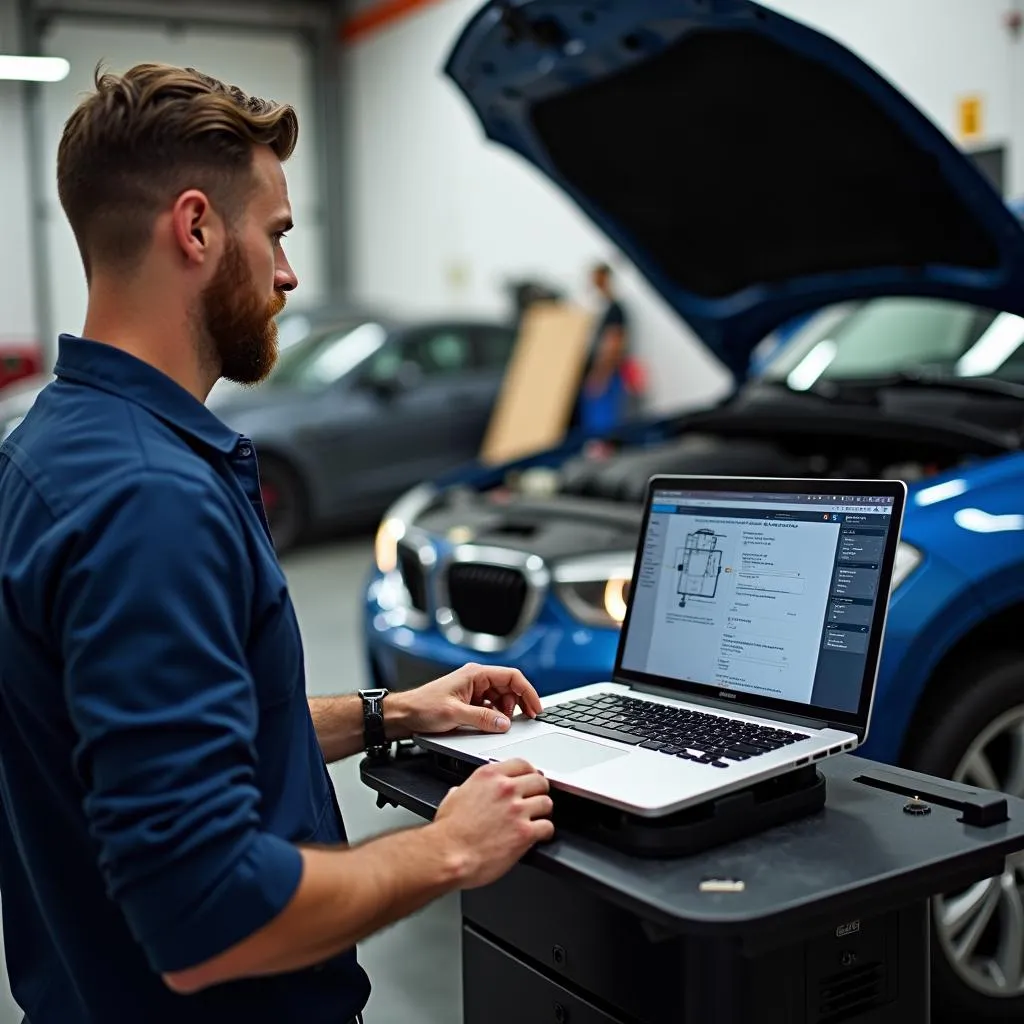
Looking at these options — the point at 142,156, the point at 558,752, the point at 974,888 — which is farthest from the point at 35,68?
the point at 558,752

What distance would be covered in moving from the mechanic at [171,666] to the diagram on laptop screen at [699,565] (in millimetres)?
450

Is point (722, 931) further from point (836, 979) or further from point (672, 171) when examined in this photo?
point (672, 171)

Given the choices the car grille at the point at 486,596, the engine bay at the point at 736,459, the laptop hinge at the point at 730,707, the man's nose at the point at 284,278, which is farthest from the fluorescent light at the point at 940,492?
the man's nose at the point at 284,278

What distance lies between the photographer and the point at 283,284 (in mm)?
1401

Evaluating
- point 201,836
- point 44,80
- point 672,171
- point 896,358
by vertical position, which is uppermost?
point 44,80

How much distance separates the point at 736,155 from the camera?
3139 mm

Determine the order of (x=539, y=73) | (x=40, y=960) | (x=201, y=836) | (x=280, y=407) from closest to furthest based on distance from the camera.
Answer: (x=201, y=836)
(x=40, y=960)
(x=539, y=73)
(x=280, y=407)

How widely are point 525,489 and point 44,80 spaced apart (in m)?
9.83

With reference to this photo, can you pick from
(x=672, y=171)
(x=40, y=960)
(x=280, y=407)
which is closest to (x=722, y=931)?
(x=40, y=960)

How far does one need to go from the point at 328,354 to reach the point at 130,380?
6.82 metres

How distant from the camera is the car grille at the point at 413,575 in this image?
11.0 feet

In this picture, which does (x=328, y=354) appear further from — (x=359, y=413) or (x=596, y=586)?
(x=596, y=586)

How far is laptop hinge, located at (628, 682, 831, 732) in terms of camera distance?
154 cm

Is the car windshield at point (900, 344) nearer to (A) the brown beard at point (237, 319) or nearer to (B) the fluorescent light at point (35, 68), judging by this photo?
(A) the brown beard at point (237, 319)
